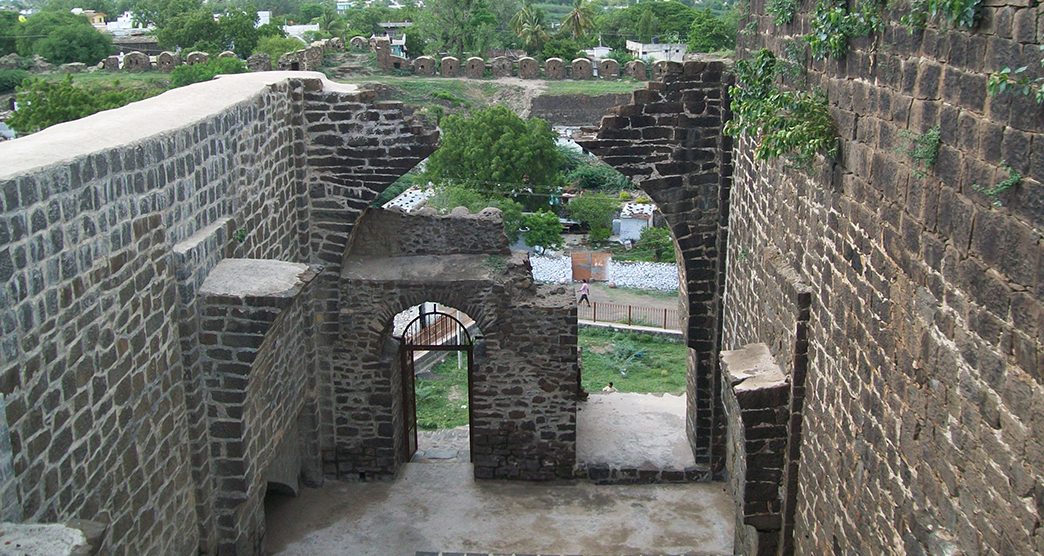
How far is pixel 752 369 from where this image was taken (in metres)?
7.66

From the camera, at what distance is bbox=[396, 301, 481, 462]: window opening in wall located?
1145 centimetres

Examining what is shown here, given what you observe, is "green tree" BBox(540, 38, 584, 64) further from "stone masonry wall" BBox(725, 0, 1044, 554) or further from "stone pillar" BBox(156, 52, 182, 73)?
"stone masonry wall" BBox(725, 0, 1044, 554)

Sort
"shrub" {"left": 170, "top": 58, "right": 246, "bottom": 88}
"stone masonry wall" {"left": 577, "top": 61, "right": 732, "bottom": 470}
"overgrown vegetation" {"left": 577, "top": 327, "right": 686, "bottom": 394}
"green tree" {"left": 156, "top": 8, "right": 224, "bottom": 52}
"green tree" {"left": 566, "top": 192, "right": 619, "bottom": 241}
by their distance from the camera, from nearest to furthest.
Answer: "stone masonry wall" {"left": 577, "top": 61, "right": 732, "bottom": 470} < "overgrown vegetation" {"left": 577, "top": 327, "right": 686, "bottom": 394} < "green tree" {"left": 566, "top": 192, "right": 619, "bottom": 241} < "shrub" {"left": 170, "top": 58, "right": 246, "bottom": 88} < "green tree" {"left": 156, "top": 8, "right": 224, "bottom": 52}

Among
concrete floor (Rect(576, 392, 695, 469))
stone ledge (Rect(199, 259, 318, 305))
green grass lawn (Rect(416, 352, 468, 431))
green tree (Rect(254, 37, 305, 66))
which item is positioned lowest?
green grass lawn (Rect(416, 352, 468, 431))

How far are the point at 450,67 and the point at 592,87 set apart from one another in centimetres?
690

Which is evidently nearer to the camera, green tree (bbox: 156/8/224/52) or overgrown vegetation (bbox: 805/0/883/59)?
overgrown vegetation (bbox: 805/0/883/59)

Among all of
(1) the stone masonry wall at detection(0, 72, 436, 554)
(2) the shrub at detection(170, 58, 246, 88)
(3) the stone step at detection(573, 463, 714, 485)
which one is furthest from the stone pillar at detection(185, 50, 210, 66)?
(3) the stone step at detection(573, 463, 714, 485)

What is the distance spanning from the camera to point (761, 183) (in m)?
8.59

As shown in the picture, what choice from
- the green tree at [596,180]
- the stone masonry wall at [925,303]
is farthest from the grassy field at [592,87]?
the stone masonry wall at [925,303]

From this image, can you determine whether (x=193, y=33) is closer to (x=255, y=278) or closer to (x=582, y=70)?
(x=582, y=70)

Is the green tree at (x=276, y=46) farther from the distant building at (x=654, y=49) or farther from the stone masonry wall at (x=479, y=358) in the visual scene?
the stone masonry wall at (x=479, y=358)

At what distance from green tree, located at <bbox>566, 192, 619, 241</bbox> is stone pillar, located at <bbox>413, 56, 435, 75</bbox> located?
59.7 feet

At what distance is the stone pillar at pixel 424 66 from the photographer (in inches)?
1982

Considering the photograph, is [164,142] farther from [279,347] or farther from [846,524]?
[846,524]
